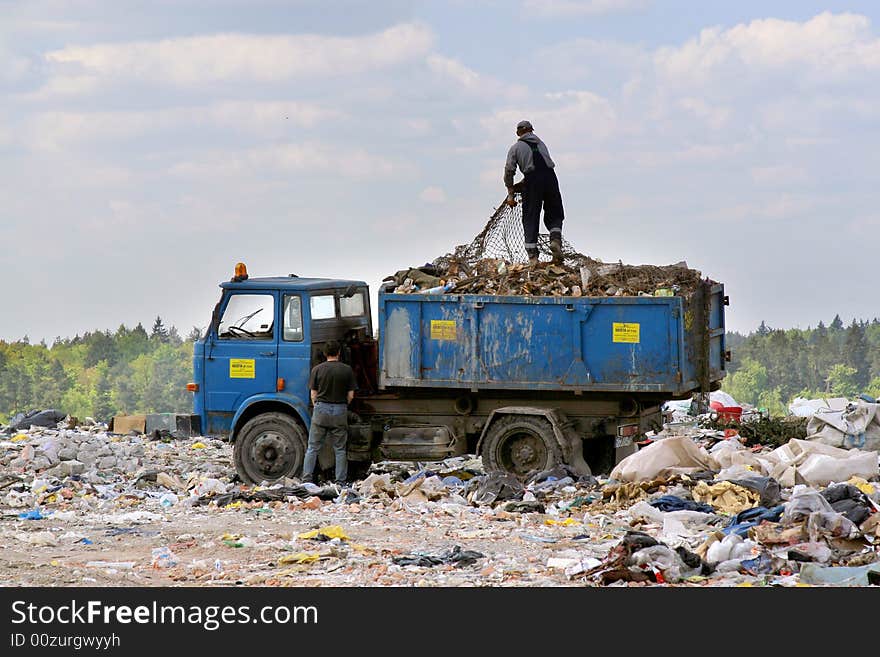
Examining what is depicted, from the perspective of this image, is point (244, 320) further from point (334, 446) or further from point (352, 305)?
point (334, 446)

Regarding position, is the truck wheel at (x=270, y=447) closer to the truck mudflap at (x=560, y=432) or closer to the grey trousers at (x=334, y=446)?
the grey trousers at (x=334, y=446)

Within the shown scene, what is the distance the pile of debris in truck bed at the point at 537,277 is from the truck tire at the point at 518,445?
1472mm

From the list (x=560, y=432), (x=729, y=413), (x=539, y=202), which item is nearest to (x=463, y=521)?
(x=560, y=432)

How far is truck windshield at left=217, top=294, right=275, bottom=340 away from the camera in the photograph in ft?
50.0

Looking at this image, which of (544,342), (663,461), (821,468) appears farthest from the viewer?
(544,342)

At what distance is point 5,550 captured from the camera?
11477 millimetres

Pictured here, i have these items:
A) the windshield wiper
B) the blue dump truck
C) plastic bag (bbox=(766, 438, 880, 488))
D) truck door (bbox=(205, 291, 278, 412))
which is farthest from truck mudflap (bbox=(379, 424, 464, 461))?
plastic bag (bbox=(766, 438, 880, 488))

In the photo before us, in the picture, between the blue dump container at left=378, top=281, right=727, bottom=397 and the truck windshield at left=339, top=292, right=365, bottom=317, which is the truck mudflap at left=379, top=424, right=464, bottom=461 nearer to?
the blue dump container at left=378, top=281, right=727, bottom=397

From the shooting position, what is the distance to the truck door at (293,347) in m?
15.1

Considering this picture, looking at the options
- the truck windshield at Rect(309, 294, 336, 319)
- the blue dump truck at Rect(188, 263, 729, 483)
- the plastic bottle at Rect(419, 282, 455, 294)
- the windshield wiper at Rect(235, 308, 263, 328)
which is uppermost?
the plastic bottle at Rect(419, 282, 455, 294)

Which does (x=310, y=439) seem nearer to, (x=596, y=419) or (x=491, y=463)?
(x=491, y=463)

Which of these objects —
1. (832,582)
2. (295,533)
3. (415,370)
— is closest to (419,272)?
(415,370)

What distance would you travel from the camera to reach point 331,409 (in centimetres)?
1477

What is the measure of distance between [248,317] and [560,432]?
3.88 meters
